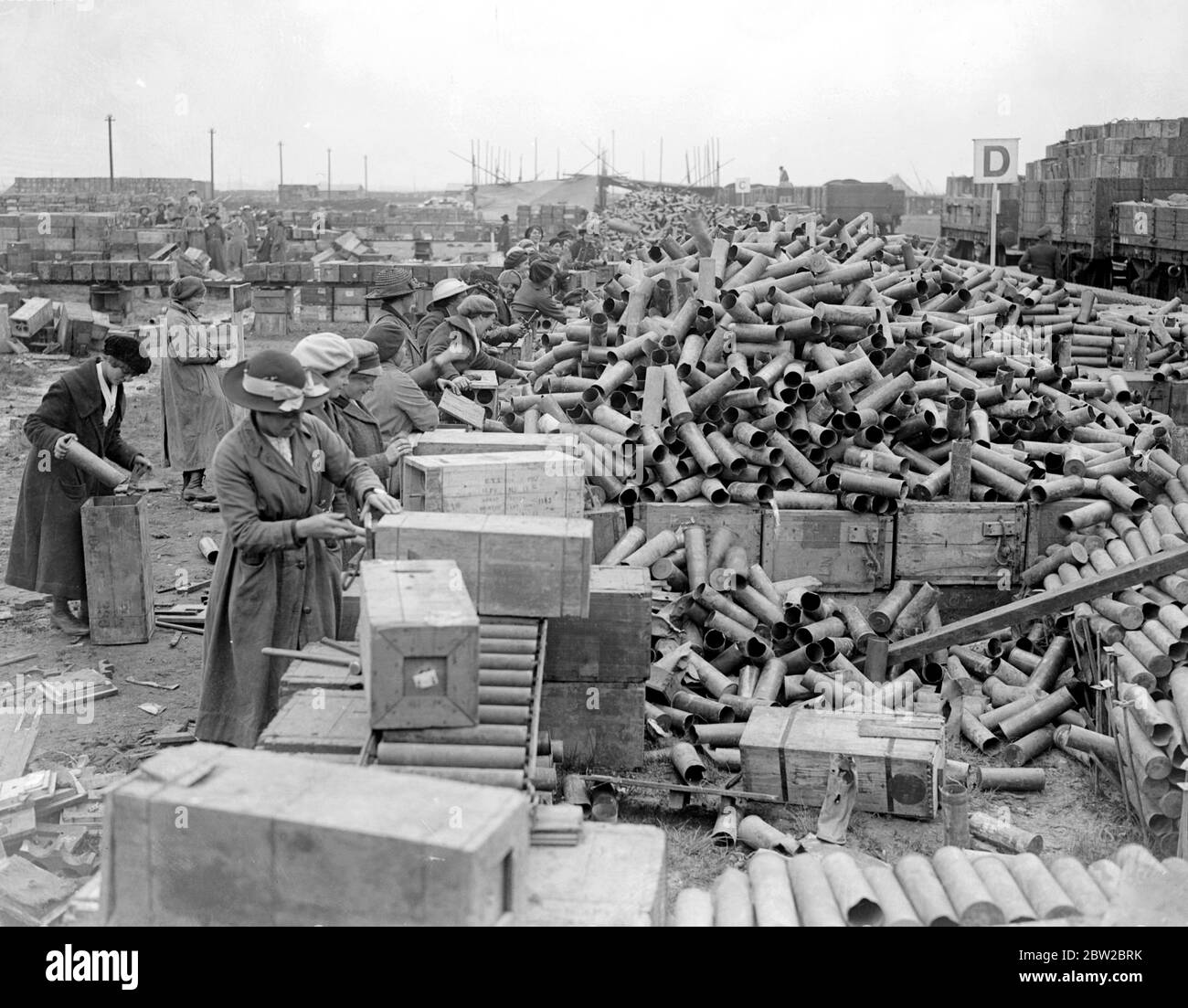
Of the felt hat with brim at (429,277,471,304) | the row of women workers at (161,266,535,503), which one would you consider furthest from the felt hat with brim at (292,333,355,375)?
the felt hat with brim at (429,277,471,304)

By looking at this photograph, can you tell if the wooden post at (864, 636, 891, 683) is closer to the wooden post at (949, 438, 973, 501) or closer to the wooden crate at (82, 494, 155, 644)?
the wooden post at (949, 438, 973, 501)

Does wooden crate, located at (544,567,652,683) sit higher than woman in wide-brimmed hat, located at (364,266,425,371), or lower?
lower

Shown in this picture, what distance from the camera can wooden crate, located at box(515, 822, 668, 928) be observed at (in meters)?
3.68

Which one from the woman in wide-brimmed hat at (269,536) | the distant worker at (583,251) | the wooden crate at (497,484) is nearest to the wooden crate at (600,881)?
the woman in wide-brimmed hat at (269,536)

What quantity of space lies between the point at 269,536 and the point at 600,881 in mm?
2529

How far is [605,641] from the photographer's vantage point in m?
7.11

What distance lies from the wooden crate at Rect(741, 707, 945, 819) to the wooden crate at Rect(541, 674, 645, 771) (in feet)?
2.04

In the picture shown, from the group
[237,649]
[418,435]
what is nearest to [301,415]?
[237,649]

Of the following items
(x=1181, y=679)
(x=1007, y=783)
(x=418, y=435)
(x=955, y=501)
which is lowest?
(x=1007, y=783)

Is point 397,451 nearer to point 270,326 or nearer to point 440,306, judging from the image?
point 440,306

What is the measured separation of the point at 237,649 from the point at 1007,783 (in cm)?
428

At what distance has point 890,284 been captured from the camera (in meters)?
13.6

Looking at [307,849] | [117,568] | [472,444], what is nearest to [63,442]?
[117,568]
